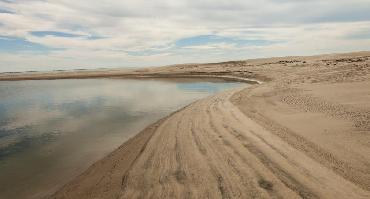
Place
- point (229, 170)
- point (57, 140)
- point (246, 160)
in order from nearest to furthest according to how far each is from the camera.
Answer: point (229, 170) < point (246, 160) < point (57, 140)

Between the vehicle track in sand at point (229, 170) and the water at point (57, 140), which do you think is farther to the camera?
the water at point (57, 140)

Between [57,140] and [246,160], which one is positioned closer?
[246,160]

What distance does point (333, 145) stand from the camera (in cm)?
848

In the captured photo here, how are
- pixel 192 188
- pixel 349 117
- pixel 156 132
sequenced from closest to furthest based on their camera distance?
1. pixel 192 188
2. pixel 349 117
3. pixel 156 132

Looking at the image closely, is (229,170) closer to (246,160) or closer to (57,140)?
(246,160)

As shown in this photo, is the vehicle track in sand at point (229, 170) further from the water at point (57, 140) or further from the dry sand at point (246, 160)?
the water at point (57, 140)

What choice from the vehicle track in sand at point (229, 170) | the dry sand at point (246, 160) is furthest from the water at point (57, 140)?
the vehicle track in sand at point (229, 170)

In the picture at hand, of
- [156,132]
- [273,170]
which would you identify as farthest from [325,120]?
[156,132]

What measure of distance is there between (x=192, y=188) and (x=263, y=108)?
9.59 m

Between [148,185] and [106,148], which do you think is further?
[106,148]

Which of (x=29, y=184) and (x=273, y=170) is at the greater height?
(x=273, y=170)

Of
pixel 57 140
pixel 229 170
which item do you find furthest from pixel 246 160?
pixel 57 140

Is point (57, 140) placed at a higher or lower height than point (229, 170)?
lower

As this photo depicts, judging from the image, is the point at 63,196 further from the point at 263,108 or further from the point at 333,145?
the point at 263,108
